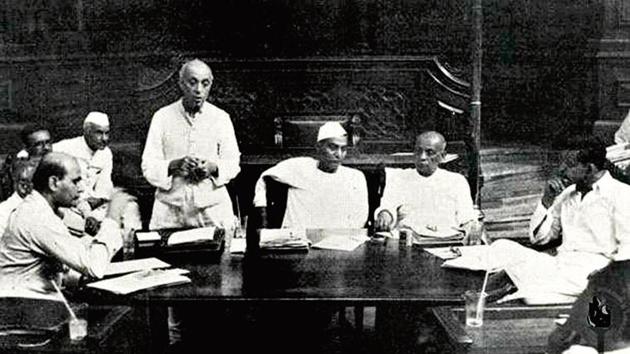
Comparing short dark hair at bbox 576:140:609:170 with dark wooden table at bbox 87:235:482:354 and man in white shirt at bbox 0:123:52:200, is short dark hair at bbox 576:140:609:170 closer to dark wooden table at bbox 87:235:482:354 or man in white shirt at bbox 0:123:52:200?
dark wooden table at bbox 87:235:482:354

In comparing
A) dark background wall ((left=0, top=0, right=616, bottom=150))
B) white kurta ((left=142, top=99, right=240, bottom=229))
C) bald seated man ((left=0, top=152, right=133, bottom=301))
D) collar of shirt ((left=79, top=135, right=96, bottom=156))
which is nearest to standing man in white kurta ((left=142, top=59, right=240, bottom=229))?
white kurta ((left=142, top=99, right=240, bottom=229))

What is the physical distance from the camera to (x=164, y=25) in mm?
9273

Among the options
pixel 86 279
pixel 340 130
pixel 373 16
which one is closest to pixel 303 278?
pixel 86 279

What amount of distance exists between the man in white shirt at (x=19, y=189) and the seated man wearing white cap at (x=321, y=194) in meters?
1.27

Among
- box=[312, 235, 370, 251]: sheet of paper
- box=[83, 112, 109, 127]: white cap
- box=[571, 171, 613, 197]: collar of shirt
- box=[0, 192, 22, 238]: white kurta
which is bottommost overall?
box=[312, 235, 370, 251]: sheet of paper

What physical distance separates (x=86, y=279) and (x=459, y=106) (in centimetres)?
496

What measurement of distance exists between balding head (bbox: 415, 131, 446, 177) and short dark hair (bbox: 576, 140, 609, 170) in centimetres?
106

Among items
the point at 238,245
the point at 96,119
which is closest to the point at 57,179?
the point at 238,245

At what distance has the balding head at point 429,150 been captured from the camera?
4.67 metres

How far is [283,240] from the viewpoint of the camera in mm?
4008

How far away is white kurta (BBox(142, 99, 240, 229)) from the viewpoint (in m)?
4.85

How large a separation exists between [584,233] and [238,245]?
1.59 meters

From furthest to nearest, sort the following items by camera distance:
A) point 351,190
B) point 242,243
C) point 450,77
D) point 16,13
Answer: point 16,13 < point 450,77 < point 351,190 < point 242,243

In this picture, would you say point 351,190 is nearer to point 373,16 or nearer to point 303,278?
point 303,278
